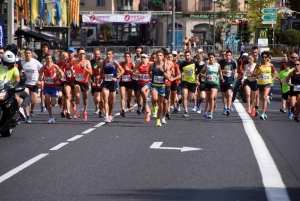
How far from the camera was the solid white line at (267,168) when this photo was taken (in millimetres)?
9109

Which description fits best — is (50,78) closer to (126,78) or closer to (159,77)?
(159,77)

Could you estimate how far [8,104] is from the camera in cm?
1523

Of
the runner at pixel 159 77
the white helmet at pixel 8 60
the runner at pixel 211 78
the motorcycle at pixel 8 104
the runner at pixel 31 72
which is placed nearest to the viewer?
the motorcycle at pixel 8 104

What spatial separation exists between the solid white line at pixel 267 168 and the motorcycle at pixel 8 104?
4524 mm

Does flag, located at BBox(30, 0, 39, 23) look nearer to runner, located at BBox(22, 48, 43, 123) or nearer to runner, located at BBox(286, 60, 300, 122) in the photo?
runner, located at BBox(22, 48, 43, 123)

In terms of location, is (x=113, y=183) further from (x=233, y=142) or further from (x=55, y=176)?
(x=233, y=142)

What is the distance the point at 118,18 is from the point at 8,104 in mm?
65028

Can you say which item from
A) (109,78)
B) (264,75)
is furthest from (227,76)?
(109,78)

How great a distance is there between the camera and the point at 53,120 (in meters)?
19.3

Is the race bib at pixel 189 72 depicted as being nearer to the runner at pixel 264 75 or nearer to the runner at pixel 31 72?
A: the runner at pixel 264 75

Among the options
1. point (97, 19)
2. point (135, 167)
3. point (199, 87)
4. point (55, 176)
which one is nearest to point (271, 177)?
point (135, 167)

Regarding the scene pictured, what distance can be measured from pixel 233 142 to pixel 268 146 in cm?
87

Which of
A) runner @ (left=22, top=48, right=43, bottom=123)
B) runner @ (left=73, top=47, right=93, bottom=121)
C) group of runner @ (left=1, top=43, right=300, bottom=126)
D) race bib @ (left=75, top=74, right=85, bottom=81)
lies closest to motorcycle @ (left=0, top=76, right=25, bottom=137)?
group of runner @ (left=1, top=43, right=300, bottom=126)

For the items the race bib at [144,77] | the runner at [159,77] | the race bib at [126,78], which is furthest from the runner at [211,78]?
the runner at [159,77]
